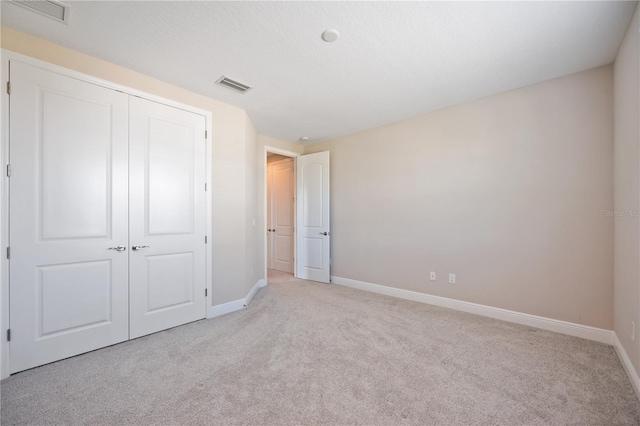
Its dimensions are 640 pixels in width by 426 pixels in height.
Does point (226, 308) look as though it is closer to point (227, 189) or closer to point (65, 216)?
point (227, 189)

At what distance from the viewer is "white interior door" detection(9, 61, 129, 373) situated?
205cm

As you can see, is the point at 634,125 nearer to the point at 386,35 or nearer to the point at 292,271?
the point at 386,35

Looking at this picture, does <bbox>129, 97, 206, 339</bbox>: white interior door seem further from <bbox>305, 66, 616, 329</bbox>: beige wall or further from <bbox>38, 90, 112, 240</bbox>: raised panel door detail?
<bbox>305, 66, 616, 329</bbox>: beige wall

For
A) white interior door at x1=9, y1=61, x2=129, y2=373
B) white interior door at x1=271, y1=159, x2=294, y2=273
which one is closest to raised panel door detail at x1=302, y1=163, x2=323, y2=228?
white interior door at x1=271, y1=159, x2=294, y2=273

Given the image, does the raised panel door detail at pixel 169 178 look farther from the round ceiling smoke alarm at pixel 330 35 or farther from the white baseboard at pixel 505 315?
the white baseboard at pixel 505 315

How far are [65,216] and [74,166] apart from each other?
0.43m

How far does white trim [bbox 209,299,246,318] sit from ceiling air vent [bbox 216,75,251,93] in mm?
2515

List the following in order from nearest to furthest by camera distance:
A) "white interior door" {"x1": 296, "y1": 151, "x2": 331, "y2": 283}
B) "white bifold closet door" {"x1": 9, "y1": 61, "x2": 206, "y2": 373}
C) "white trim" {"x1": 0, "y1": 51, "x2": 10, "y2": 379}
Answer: "white trim" {"x1": 0, "y1": 51, "x2": 10, "y2": 379}, "white bifold closet door" {"x1": 9, "y1": 61, "x2": 206, "y2": 373}, "white interior door" {"x1": 296, "y1": 151, "x2": 331, "y2": 283}

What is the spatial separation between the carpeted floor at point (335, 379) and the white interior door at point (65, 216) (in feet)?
0.90

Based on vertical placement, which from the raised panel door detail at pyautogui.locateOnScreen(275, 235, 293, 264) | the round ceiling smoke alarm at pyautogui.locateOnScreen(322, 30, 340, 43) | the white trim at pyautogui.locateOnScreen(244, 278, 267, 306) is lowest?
the white trim at pyautogui.locateOnScreen(244, 278, 267, 306)

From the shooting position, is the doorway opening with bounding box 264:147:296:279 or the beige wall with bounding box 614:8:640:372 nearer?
the beige wall with bounding box 614:8:640:372

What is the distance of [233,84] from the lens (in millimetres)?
2844

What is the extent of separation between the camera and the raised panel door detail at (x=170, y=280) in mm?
2744

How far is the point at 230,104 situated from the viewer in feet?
11.0
